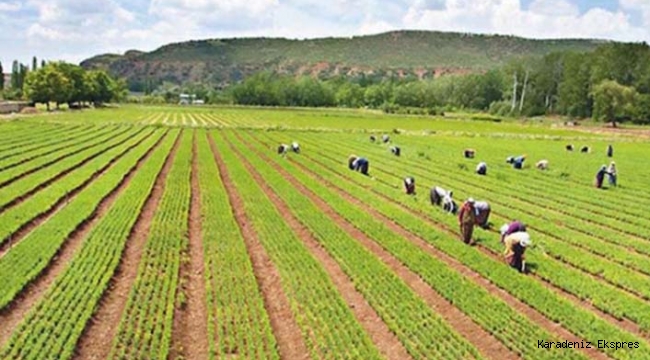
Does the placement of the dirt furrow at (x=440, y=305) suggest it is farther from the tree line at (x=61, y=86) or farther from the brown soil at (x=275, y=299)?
the tree line at (x=61, y=86)

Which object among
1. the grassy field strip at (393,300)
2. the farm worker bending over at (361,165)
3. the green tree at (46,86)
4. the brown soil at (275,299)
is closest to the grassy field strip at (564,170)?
the farm worker bending over at (361,165)

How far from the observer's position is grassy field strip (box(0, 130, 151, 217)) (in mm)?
25720

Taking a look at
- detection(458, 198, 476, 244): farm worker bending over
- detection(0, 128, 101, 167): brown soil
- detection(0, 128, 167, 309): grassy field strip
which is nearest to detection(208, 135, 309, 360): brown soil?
detection(0, 128, 167, 309): grassy field strip

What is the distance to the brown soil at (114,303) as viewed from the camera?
39.6 ft

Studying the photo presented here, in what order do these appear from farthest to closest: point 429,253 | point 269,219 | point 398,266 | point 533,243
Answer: point 269,219 < point 533,243 < point 429,253 < point 398,266

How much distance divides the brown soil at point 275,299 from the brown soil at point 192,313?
1.46 m

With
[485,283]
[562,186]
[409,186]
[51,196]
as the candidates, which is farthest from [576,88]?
[485,283]

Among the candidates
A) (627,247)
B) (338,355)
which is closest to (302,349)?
(338,355)

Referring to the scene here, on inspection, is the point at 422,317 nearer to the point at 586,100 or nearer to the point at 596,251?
the point at 596,251

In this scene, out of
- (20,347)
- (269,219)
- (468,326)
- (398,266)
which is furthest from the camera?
(269,219)

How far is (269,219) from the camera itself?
2373 cm

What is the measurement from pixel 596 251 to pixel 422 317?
9.48 metres

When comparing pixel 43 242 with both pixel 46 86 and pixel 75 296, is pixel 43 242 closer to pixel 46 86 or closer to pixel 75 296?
pixel 75 296

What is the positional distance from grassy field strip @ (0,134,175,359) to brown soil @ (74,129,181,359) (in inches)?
5.9
